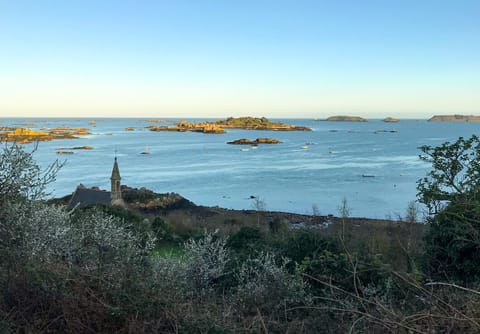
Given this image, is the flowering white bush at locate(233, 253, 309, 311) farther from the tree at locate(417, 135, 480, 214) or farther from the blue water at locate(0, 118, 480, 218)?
the blue water at locate(0, 118, 480, 218)

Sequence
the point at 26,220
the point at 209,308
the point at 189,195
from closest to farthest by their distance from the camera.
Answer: the point at 209,308, the point at 26,220, the point at 189,195

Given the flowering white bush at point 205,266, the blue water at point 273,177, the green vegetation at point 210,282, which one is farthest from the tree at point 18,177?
the blue water at point 273,177

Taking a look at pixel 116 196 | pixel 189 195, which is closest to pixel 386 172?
pixel 189 195

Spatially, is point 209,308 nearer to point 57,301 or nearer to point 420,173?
point 57,301

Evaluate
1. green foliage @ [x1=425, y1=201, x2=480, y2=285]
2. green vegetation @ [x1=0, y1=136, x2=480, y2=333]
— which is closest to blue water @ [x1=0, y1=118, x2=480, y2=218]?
green foliage @ [x1=425, y1=201, x2=480, y2=285]

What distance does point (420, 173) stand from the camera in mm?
46875

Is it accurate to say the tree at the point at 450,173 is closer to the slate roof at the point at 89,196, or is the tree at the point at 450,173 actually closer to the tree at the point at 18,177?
the tree at the point at 18,177

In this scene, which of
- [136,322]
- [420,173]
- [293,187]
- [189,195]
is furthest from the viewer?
[420,173]

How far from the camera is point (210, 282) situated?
7.07 meters

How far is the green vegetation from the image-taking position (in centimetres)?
369

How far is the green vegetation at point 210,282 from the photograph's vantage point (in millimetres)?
3688

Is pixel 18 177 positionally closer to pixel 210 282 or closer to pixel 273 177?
pixel 210 282

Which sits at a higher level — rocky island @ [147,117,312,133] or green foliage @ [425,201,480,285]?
rocky island @ [147,117,312,133]

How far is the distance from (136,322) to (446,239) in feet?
18.0
